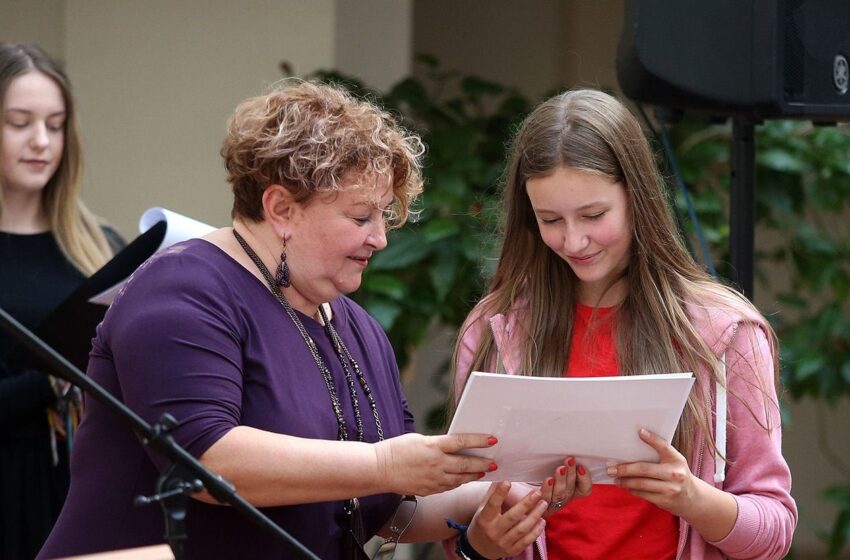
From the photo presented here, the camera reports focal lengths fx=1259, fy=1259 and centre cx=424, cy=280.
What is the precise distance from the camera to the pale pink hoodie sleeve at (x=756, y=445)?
205cm

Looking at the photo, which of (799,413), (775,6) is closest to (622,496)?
(775,6)

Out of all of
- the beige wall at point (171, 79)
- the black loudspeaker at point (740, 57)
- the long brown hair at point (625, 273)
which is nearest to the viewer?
the long brown hair at point (625, 273)

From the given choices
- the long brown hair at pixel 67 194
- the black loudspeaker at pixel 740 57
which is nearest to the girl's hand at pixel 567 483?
the black loudspeaker at pixel 740 57

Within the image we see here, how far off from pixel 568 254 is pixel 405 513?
544mm

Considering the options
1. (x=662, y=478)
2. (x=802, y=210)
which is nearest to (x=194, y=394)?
(x=662, y=478)

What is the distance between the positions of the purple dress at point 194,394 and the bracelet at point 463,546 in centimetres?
25

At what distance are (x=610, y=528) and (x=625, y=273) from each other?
1.51 ft

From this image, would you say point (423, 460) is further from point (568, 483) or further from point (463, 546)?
point (463, 546)

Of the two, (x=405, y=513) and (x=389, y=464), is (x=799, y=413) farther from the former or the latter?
(x=389, y=464)

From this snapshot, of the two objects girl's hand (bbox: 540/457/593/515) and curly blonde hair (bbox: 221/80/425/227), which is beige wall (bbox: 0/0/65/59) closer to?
curly blonde hair (bbox: 221/80/425/227)

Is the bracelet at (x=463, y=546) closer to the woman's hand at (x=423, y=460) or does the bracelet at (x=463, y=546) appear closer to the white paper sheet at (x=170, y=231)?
the woman's hand at (x=423, y=460)

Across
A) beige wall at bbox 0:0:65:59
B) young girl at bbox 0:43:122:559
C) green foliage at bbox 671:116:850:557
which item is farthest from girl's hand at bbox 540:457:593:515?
beige wall at bbox 0:0:65:59

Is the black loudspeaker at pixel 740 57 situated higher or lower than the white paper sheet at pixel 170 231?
higher

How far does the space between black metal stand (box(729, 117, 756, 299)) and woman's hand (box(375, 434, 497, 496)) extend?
3.81 feet
